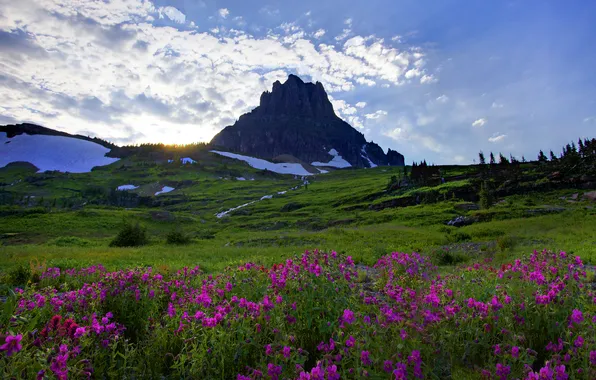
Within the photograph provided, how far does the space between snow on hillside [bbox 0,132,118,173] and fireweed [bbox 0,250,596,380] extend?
19955 cm

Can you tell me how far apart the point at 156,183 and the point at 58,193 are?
34.1 meters

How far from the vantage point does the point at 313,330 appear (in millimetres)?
4734

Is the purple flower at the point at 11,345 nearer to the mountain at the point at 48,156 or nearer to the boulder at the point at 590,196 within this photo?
the boulder at the point at 590,196

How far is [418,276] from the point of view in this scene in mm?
7098

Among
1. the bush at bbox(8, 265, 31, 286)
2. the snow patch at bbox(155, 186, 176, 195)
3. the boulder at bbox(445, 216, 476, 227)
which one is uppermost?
the snow patch at bbox(155, 186, 176, 195)

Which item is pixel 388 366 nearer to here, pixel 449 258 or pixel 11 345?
pixel 11 345

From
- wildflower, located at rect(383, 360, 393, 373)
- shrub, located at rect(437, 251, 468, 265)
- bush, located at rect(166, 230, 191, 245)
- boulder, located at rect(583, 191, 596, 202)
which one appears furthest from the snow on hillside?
wildflower, located at rect(383, 360, 393, 373)

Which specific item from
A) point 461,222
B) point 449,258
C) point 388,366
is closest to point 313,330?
point 388,366

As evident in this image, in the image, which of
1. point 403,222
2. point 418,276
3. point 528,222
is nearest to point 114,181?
point 403,222

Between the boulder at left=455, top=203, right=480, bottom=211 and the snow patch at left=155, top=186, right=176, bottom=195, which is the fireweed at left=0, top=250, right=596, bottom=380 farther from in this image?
the snow patch at left=155, top=186, right=176, bottom=195

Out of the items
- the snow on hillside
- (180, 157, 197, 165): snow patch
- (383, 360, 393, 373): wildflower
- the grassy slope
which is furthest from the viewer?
(180, 157, 197, 165): snow patch

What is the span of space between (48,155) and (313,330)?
229 m

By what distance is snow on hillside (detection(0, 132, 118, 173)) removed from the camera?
174538mm

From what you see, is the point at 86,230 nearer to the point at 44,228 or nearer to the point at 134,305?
the point at 44,228
